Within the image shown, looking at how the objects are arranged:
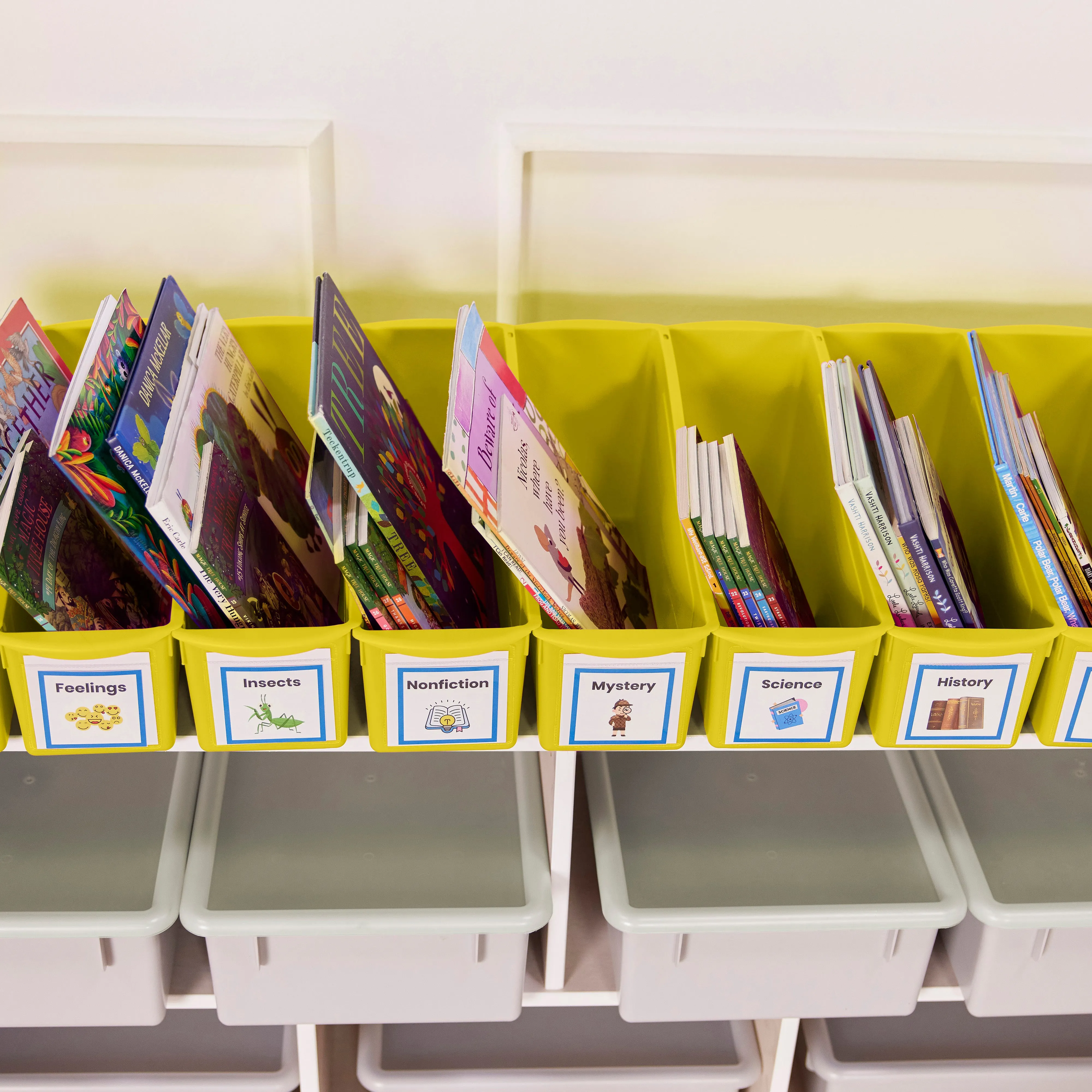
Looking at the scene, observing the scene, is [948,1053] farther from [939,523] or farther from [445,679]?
[445,679]

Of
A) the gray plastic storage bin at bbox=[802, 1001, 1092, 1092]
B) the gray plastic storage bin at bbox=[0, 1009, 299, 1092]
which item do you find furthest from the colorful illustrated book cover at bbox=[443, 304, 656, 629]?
the gray plastic storage bin at bbox=[0, 1009, 299, 1092]

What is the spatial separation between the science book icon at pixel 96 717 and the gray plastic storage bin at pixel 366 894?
0.29 meters

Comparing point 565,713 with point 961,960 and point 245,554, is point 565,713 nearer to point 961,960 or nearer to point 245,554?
point 245,554

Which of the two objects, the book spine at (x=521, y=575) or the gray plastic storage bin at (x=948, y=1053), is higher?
the book spine at (x=521, y=575)

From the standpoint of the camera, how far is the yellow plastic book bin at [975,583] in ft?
3.45

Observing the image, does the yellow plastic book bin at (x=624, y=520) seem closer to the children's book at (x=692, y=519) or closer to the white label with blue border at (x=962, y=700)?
the children's book at (x=692, y=519)

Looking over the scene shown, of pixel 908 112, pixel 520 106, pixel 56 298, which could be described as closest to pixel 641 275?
pixel 520 106

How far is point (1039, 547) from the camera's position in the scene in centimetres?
107

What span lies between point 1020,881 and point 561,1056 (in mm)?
689

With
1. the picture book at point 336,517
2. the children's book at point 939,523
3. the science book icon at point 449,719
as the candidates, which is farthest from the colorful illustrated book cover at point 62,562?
the children's book at point 939,523

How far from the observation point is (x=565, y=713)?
3.51 ft

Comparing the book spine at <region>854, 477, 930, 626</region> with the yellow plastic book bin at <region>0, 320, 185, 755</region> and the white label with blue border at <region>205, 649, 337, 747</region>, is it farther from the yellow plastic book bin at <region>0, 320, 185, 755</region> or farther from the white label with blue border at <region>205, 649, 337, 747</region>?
the yellow plastic book bin at <region>0, 320, 185, 755</region>

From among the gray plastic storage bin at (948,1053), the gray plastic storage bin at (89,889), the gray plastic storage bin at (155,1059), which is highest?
the gray plastic storage bin at (89,889)

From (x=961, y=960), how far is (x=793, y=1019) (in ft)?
0.77
